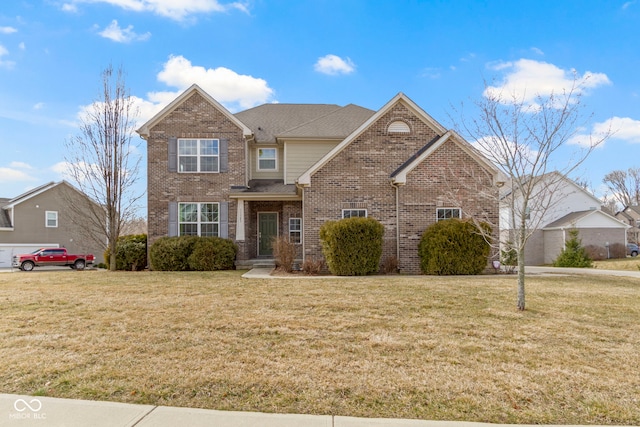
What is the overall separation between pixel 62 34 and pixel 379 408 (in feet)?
42.0

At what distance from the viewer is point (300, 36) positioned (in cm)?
1382

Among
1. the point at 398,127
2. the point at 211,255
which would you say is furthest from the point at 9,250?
the point at 398,127

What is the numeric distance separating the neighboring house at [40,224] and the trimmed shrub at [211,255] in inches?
765

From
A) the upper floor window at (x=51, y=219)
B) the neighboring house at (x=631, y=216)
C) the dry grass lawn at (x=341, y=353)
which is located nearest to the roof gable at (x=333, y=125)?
the dry grass lawn at (x=341, y=353)

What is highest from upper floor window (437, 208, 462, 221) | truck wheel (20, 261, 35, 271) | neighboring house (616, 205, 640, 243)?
neighboring house (616, 205, 640, 243)

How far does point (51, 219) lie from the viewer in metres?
30.6

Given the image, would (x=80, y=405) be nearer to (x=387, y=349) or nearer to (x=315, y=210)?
(x=387, y=349)

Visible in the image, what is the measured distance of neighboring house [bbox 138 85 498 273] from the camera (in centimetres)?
1393

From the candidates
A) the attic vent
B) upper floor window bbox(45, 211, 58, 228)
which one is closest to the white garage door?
→ upper floor window bbox(45, 211, 58, 228)

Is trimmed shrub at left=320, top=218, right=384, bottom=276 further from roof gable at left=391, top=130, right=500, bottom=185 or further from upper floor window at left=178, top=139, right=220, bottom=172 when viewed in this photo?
upper floor window at left=178, top=139, right=220, bottom=172

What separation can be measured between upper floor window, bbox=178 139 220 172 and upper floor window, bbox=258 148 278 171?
226cm

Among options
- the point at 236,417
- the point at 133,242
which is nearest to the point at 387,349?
the point at 236,417

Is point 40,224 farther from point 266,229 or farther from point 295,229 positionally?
point 295,229

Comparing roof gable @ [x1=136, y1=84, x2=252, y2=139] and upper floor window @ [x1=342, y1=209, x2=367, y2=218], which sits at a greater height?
roof gable @ [x1=136, y1=84, x2=252, y2=139]
